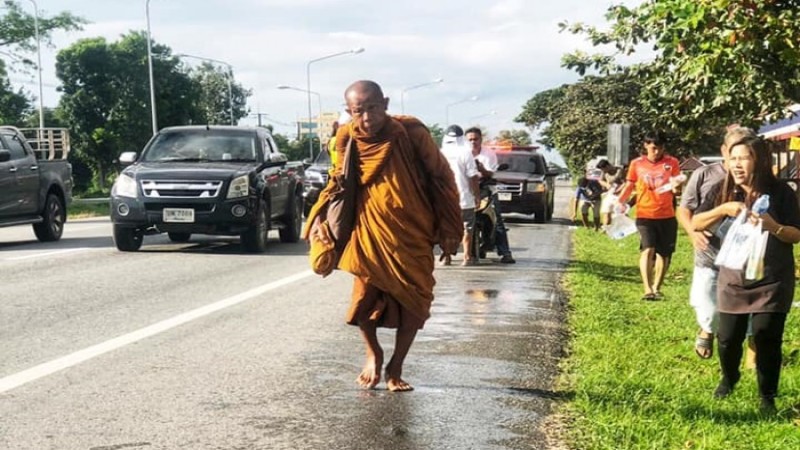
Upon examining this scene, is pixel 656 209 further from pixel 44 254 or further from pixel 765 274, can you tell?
pixel 44 254

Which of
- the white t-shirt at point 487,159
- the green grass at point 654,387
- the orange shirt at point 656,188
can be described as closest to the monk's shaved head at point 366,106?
the green grass at point 654,387

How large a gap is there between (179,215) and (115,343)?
7055mm

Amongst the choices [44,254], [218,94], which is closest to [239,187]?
[44,254]

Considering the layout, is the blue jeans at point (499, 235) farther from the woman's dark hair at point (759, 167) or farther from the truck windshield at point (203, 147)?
the woman's dark hair at point (759, 167)

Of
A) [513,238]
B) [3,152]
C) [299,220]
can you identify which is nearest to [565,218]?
[513,238]

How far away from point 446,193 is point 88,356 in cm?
278

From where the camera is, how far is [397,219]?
6180 mm

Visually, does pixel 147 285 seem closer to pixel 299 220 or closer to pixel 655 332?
pixel 655 332

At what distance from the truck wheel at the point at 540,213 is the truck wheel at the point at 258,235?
10881 mm

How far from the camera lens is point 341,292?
36.9ft

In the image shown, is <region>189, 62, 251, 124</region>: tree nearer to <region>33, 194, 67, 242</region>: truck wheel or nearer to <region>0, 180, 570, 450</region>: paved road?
<region>33, 194, 67, 242</region>: truck wheel

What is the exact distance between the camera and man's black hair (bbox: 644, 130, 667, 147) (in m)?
11.0

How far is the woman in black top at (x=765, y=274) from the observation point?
5.75 m

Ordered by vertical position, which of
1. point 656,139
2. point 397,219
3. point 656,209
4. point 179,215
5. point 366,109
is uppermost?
point 366,109
